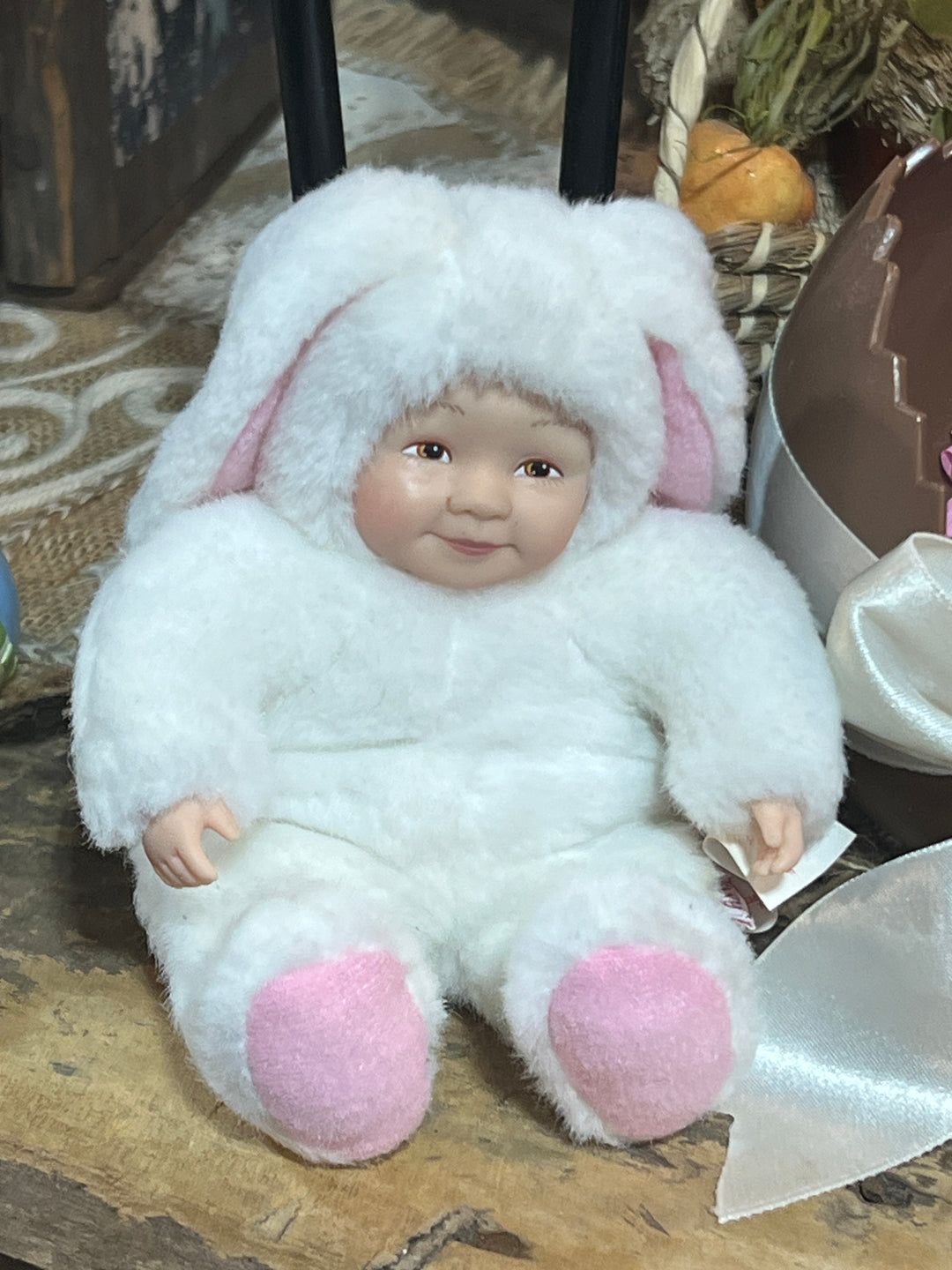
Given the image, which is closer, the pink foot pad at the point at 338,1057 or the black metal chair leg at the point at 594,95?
the pink foot pad at the point at 338,1057

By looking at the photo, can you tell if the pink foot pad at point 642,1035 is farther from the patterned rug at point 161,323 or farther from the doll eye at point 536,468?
the patterned rug at point 161,323

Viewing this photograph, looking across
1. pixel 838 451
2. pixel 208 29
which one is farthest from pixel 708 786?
pixel 208 29

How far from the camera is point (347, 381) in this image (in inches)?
20.2

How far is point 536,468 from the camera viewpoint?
537 millimetres

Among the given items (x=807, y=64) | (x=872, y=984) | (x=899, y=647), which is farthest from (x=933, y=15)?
(x=872, y=984)

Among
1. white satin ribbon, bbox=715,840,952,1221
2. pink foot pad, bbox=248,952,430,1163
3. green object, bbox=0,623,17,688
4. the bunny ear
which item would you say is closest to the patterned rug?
green object, bbox=0,623,17,688

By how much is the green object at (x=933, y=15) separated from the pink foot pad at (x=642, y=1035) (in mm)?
745

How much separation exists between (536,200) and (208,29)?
0.95 meters

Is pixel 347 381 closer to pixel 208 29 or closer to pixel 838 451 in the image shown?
pixel 838 451

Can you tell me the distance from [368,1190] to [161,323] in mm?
874

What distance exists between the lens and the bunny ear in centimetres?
53

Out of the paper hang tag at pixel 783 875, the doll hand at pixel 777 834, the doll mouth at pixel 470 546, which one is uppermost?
the doll mouth at pixel 470 546

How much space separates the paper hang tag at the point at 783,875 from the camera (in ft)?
1.82

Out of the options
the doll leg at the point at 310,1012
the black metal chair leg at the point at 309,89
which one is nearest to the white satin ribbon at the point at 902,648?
the doll leg at the point at 310,1012
